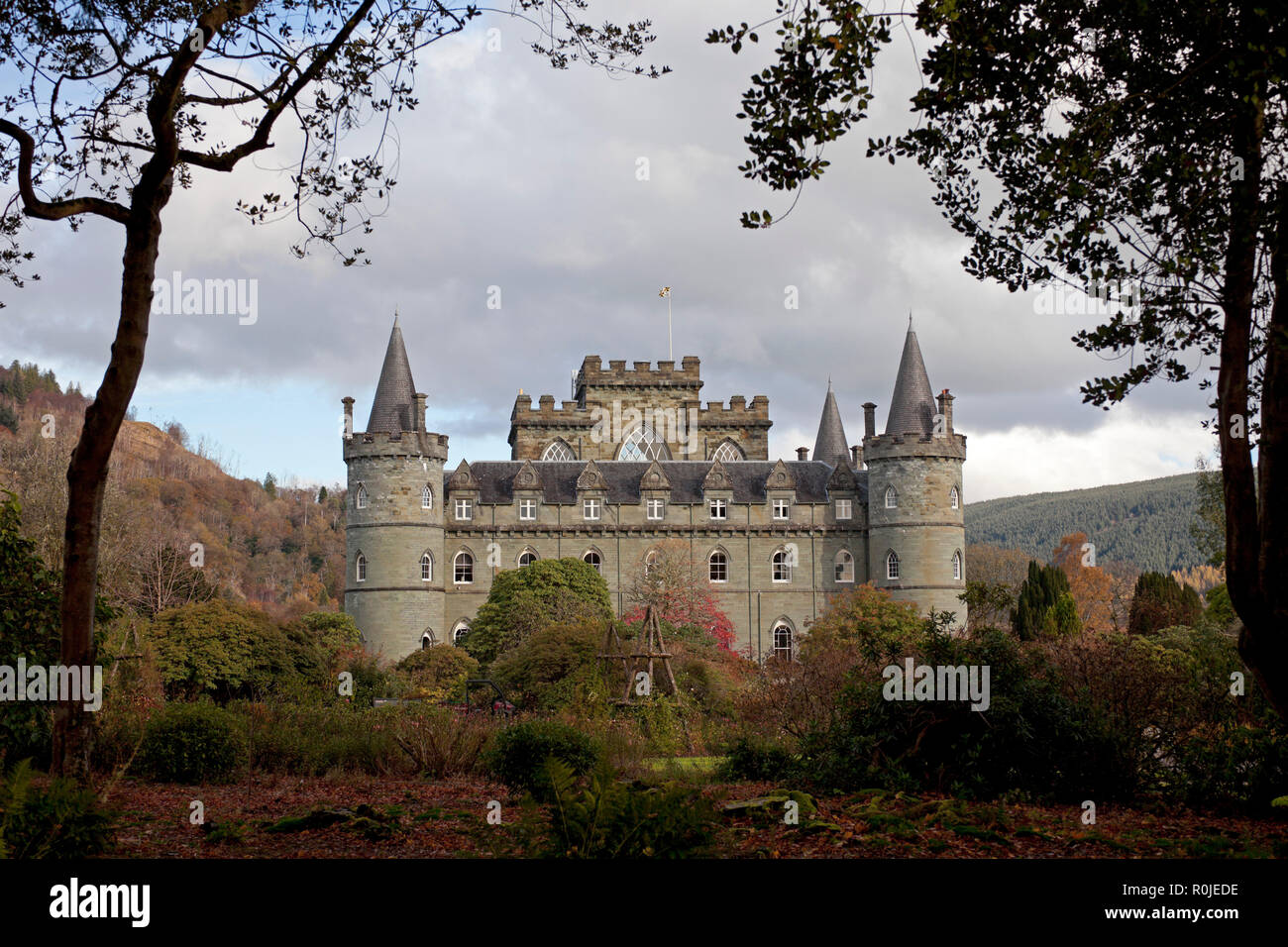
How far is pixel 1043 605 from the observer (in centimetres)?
4253

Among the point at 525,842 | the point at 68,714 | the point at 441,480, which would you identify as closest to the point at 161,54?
the point at 68,714

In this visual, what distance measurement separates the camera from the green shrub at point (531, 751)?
38.9ft

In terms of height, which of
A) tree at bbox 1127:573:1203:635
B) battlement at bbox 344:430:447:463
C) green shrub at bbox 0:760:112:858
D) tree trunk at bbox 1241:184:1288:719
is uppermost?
battlement at bbox 344:430:447:463

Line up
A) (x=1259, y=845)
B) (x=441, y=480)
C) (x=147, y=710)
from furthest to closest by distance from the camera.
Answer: (x=441, y=480) → (x=147, y=710) → (x=1259, y=845)

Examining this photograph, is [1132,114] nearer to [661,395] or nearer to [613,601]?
[613,601]

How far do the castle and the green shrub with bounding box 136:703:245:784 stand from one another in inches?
1367

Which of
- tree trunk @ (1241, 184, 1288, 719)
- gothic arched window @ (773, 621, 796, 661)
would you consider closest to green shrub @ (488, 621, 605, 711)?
tree trunk @ (1241, 184, 1288, 719)

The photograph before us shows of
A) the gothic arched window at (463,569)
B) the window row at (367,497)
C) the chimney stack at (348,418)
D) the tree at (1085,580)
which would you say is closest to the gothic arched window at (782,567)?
the gothic arched window at (463,569)

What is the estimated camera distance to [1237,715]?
13.2 meters

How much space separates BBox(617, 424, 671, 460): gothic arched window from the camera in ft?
194

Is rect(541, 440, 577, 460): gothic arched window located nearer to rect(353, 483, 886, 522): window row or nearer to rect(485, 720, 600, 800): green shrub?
rect(353, 483, 886, 522): window row

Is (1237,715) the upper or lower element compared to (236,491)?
lower
